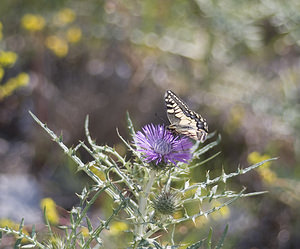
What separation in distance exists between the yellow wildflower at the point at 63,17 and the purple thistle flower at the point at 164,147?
124 inches

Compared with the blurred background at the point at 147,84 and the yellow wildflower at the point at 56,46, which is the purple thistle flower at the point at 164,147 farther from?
the yellow wildflower at the point at 56,46

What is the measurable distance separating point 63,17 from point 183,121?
321 centimetres

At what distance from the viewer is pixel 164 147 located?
2279 mm

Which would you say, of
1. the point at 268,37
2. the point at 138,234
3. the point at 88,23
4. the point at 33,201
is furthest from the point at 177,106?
the point at 268,37

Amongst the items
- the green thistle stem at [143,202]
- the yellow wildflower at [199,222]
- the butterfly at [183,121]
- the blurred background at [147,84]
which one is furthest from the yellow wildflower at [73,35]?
the green thistle stem at [143,202]

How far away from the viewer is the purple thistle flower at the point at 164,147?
2.23 metres

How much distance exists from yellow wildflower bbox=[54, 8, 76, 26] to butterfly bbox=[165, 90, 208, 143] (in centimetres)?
301

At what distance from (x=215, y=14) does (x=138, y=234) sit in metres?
3.83

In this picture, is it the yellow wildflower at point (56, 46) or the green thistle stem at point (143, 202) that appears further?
the yellow wildflower at point (56, 46)

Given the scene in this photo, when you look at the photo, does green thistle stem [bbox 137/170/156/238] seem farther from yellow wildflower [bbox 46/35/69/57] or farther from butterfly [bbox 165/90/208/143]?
yellow wildflower [bbox 46/35/69/57]

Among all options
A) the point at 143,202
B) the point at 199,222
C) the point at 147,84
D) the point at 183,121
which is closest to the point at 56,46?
the point at 147,84

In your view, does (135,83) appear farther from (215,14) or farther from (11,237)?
(11,237)

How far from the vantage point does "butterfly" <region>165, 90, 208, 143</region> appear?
93.1 inches

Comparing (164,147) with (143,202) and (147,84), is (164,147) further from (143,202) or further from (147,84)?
(147,84)
